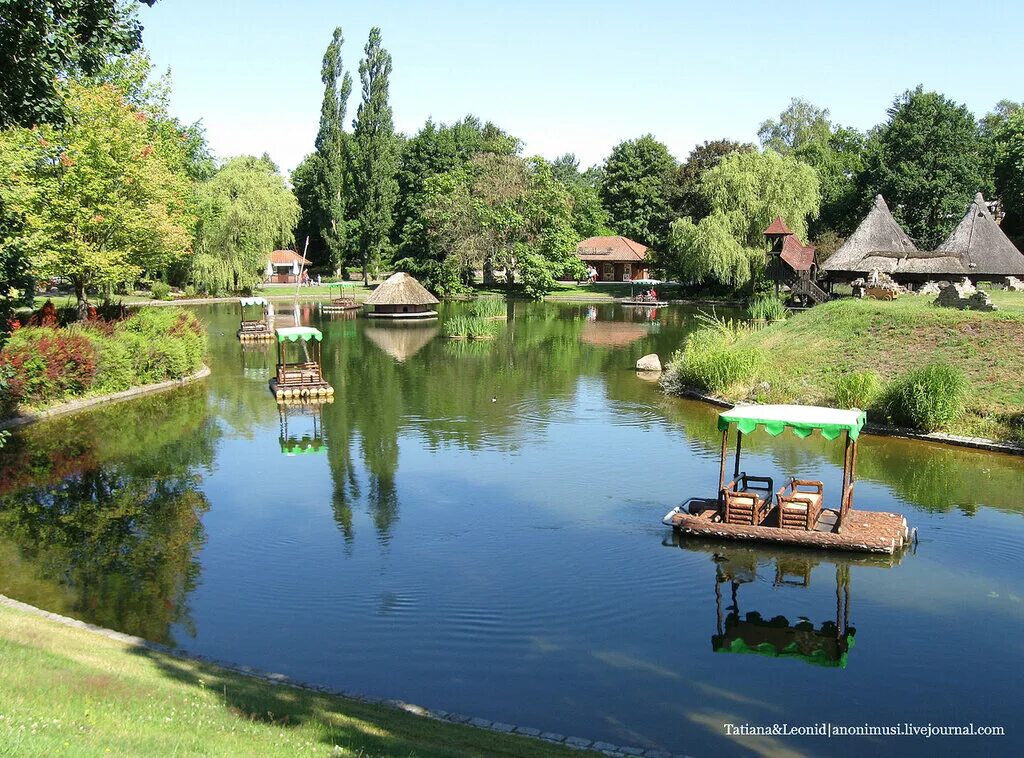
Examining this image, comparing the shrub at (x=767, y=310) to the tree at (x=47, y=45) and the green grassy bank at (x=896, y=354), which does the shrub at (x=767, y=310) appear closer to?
the green grassy bank at (x=896, y=354)

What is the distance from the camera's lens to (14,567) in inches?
620

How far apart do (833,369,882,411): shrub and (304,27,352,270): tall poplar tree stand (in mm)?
58710

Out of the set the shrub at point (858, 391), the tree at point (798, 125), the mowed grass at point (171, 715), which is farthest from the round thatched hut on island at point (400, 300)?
the tree at point (798, 125)

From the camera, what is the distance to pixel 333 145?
77500 millimetres

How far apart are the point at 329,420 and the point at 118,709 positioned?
19407 millimetres

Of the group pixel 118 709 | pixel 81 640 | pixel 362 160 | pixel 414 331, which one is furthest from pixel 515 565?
pixel 362 160

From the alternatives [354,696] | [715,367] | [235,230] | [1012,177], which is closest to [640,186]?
[1012,177]

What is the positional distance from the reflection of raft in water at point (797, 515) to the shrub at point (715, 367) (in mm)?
13197

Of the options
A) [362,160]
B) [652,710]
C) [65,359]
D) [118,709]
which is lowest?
[652,710]

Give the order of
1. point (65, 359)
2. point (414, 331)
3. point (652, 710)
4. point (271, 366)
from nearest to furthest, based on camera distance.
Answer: point (652, 710) < point (65, 359) < point (271, 366) < point (414, 331)

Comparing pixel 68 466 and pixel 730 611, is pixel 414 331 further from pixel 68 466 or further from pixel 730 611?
pixel 730 611

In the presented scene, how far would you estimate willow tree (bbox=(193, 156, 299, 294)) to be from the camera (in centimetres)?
6400

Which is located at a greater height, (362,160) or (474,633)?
(362,160)

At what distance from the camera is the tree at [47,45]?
13.5 metres
